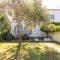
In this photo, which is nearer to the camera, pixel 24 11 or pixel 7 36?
pixel 24 11

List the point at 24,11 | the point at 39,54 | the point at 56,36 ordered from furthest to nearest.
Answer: the point at 56,36 < the point at 39,54 < the point at 24,11

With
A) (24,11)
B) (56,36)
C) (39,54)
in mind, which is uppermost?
(24,11)

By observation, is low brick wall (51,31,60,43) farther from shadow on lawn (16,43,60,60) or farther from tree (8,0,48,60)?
tree (8,0,48,60)

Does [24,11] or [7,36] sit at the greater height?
[24,11]

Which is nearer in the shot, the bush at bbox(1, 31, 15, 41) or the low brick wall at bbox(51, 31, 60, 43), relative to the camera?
the low brick wall at bbox(51, 31, 60, 43)

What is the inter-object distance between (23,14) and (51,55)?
4742 millimetres

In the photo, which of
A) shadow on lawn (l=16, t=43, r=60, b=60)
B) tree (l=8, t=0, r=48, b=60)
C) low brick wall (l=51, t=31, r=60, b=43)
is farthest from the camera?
low brick wall (l=51, t=31, r=60, b=43)

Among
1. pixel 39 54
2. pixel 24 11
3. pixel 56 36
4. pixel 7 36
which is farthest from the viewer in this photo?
pixel 7 36

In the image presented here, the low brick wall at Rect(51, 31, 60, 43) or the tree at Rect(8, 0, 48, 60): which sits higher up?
the tree at Rect(8, 0, 48, 60)

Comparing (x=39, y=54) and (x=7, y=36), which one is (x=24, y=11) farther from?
(x=7, y=36)

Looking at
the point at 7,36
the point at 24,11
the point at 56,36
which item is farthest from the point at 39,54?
the point at 7,36

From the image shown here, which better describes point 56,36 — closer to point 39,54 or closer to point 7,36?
point 7,36

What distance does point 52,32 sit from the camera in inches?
1152

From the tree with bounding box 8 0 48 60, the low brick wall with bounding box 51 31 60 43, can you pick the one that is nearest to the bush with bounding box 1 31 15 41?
the low brick wall with bounding box 51 31 60 43
